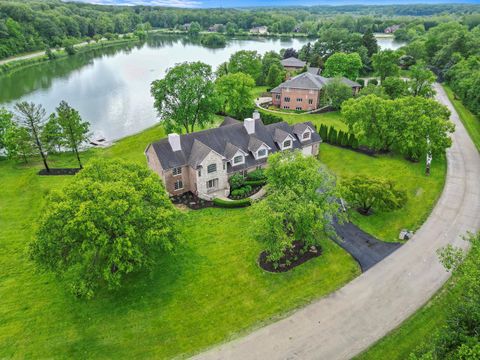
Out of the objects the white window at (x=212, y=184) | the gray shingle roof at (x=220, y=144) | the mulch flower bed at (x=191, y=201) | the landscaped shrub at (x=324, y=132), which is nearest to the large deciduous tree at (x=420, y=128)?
the landscaped shrub at (x=324, y=132)

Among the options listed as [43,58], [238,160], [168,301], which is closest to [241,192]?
[238,160]

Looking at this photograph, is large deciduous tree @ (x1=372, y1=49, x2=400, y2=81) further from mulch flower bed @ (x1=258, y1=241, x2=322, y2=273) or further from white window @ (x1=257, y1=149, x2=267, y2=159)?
mulch flower bed @ (x1=258, y1=241, x2=322, y2=273)

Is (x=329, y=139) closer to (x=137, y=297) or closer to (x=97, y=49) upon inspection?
(x=137, y=297)

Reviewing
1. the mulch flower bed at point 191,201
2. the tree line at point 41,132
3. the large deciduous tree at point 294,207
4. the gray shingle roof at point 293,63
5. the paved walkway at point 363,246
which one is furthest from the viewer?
the gray shingle roof at point 293,63

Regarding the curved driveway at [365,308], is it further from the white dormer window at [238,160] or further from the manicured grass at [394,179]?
the white dormer window at [238,160]

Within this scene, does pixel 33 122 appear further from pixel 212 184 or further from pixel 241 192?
pixel 241 192
